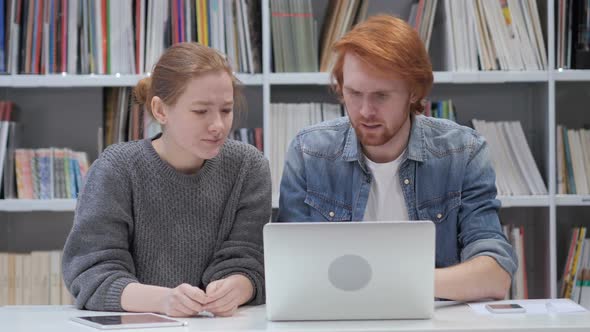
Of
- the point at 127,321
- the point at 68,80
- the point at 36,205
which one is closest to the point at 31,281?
the point at 36,205

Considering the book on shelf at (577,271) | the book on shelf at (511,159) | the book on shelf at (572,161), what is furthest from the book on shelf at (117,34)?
the book on shelf at (577,271)

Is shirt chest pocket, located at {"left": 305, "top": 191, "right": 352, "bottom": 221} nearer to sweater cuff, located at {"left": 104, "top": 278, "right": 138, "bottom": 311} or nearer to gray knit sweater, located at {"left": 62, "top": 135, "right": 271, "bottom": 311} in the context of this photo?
gray knit sweater, located at {"left": 62, "top": 135, "right": 271, "bottom": 311}

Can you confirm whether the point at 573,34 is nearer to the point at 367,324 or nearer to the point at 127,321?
the point at 367,324

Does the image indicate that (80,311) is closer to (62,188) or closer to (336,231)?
(336,231)

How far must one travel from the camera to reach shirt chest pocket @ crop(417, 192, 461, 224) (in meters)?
1.92

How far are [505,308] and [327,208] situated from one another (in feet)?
1.85

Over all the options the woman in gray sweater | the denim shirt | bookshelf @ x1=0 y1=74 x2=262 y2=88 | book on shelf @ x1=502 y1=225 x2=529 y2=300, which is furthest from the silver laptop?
book on shelf @ x1=502 y1=225 x2=529 y2=300

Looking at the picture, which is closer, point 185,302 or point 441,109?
point 185,302

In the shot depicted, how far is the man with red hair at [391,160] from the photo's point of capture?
186 centimetres

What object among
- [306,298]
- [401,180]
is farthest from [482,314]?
[401,180]

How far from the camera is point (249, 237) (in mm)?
1821

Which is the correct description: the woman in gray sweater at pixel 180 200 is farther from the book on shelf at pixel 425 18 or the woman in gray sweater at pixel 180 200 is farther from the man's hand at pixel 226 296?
the book on shelf at pixel 425 18

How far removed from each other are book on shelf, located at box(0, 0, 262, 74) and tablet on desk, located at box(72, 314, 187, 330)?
4.90 ft

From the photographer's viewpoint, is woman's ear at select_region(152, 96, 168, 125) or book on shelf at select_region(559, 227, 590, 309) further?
book on shelf at select_region(559, 227, 590, 309)
